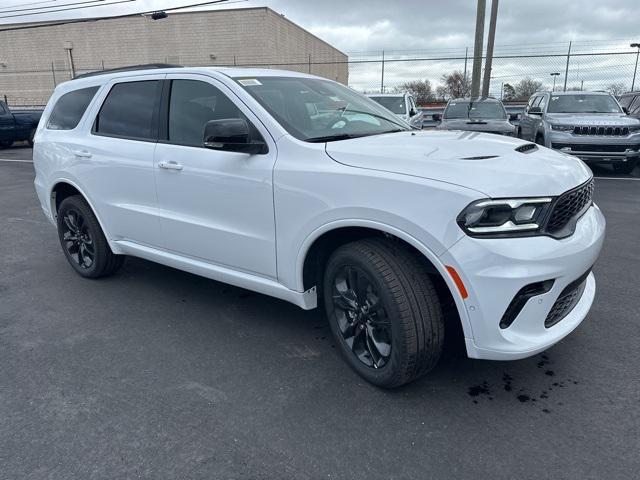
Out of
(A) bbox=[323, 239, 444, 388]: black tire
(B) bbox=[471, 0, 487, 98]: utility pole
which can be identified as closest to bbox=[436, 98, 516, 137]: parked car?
(B) bbox=[471, 0, 487, 98]: utility pole

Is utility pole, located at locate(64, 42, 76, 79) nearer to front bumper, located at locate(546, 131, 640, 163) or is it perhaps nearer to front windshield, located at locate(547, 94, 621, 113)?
front windshield, located at locate(547, 94, 621, 113)

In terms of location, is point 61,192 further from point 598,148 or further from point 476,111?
point 476,111

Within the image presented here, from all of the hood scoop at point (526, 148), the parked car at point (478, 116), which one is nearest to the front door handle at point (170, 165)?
the hood scoop at point (526, 148)

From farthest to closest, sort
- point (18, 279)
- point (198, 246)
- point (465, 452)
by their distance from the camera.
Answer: point (18, 279)
point (198, 246)
point (465, 452)

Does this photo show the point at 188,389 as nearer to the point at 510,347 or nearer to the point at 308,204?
the point at 308,204

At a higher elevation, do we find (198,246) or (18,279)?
(198,246)

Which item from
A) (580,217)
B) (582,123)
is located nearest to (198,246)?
(580,217)

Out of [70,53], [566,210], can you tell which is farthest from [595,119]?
[70,53]

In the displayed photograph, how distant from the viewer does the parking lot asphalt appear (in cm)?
230

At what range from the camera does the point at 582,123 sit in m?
9.86

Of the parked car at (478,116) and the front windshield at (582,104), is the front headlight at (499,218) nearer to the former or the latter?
the parked car at (478,116)

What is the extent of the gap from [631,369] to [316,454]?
196cm

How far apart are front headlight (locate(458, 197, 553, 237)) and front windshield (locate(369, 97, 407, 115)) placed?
461 inches

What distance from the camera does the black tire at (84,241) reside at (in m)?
4.45
